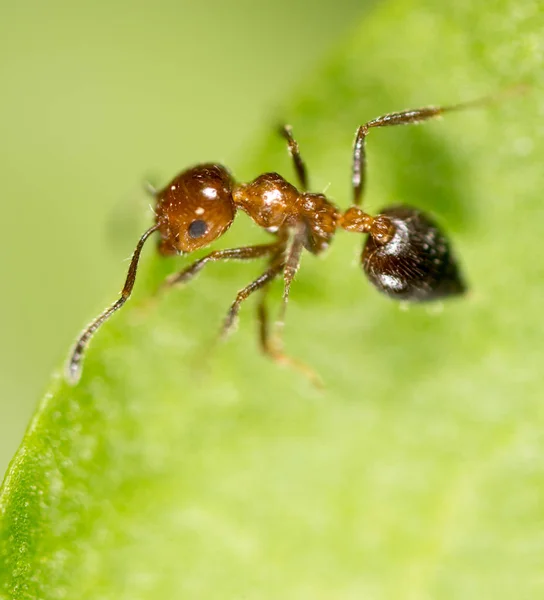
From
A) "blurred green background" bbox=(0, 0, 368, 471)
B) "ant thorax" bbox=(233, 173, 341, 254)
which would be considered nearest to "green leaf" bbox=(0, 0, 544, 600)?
"ant thorax" bbox=(233, 173, 341, 254)

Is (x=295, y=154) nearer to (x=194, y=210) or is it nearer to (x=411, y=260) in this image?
(x=194, y=210)

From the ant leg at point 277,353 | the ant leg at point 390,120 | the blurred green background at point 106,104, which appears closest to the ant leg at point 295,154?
the ant leg at point 390,120

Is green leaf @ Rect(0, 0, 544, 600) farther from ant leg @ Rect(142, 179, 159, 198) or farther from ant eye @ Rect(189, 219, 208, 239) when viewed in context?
ant leg @ Rect(142, 179, 159, 198)

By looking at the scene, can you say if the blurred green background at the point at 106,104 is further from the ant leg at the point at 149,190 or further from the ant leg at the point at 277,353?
the ant leg at the point at 277,353

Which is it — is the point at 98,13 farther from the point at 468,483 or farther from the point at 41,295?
the point at 468,483

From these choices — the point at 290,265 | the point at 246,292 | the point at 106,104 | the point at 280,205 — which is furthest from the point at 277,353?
the point at 106,104
